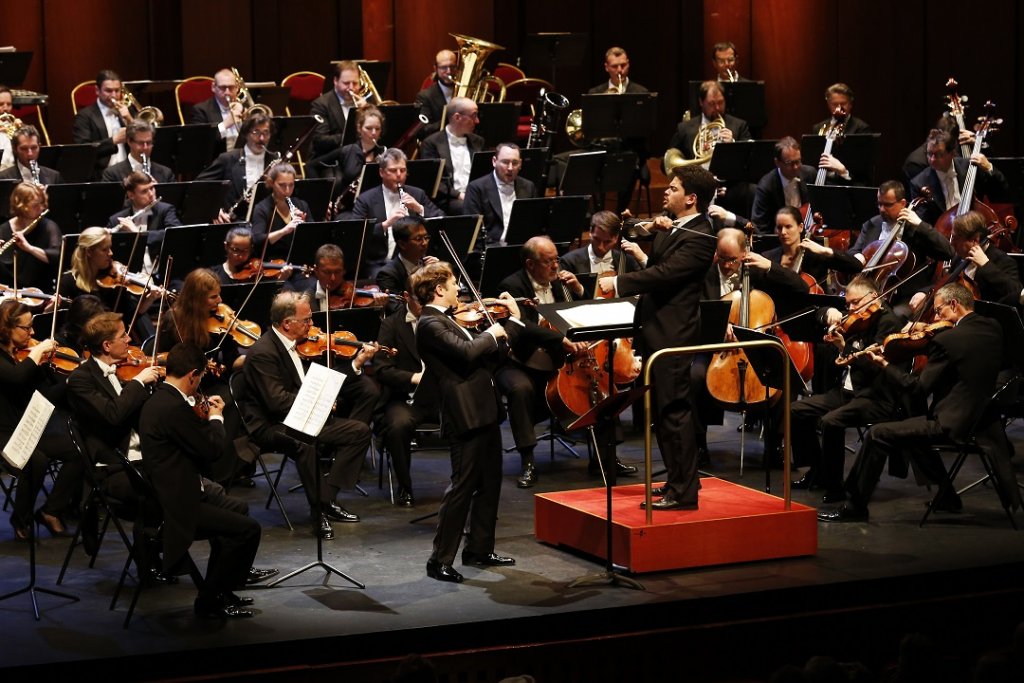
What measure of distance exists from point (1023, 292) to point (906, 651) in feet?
14.4

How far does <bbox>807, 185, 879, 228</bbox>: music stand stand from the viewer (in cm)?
878

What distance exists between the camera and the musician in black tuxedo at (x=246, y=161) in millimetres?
9320

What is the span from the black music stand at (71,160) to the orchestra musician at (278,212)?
51.8 inches

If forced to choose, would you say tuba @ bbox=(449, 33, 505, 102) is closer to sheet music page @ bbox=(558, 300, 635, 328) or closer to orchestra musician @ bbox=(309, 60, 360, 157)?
orchestra musician @ bbox=(309, 60, 360, 157)

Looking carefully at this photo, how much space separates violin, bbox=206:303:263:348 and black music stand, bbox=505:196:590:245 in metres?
1.65

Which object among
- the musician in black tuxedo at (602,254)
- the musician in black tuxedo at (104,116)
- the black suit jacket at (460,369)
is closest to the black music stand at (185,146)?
the musician in black tuxedo at (104,116)

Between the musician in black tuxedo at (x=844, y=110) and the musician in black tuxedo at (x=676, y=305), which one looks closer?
the musician in black tuxedo at (x=676, y=305)

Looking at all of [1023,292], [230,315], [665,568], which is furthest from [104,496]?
[1023,292]

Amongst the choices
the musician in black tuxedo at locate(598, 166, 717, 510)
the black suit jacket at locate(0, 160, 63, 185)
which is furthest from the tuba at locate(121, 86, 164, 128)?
the musician in black tuxedo at locate(598, 166, 717, 510)

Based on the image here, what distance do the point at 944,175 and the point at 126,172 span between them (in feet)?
16.6

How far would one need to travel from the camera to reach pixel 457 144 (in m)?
9.87

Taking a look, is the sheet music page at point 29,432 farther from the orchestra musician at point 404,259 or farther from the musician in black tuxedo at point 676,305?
the orchestra musician at point 404,259

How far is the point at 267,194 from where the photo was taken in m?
8.98

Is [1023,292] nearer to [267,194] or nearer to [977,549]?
[977,549]
